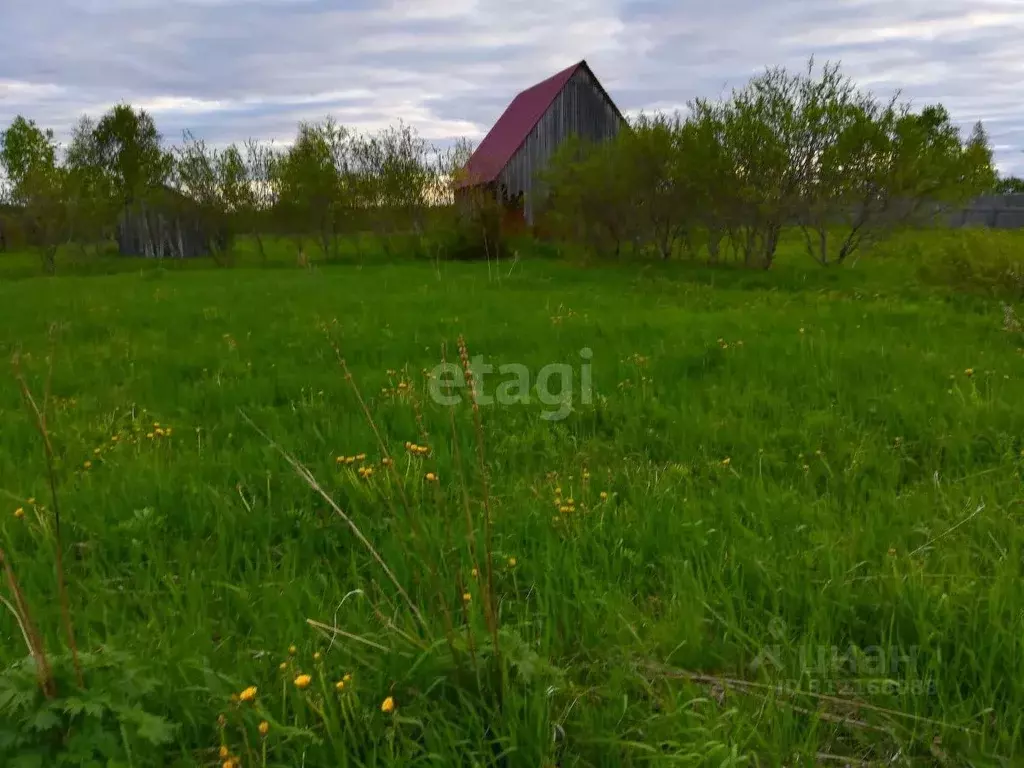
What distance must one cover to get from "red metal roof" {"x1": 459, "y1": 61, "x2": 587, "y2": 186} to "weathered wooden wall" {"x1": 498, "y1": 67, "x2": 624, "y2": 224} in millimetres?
213

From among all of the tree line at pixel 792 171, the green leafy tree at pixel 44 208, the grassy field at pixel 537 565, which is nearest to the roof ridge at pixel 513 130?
the tree line at pixel 792 171

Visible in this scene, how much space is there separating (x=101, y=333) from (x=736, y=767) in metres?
8.23

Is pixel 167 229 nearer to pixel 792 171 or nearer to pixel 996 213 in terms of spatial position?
pixel 792 171

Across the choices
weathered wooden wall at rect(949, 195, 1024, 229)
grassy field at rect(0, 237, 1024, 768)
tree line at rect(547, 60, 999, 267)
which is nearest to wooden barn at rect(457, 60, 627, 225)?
tree line at rect(547, 60, 999, 267)

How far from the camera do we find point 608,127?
2684 centimetres

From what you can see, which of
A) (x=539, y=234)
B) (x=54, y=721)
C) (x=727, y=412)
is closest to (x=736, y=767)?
(x=54, y=721)

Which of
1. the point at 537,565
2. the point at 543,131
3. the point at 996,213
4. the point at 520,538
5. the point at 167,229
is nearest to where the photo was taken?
the point at 537,565

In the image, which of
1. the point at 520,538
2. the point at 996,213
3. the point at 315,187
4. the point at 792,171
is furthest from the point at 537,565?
the point at 996,213

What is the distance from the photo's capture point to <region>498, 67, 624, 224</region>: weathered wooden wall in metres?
25.3

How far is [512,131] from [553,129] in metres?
2.24

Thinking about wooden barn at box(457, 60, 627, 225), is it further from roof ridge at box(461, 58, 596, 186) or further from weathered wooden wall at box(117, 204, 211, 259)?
weathered wooden wall at box(117, 204, 211, 259)

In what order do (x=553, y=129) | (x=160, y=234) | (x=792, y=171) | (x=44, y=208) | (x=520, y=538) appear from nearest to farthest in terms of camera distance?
(x=520, y=538)
(x=792, y=171)
(x=44, y=208)
(x=553, y=129)
(x=160, y=234)

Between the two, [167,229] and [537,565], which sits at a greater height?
[167,229]

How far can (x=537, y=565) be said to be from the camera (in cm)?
258
